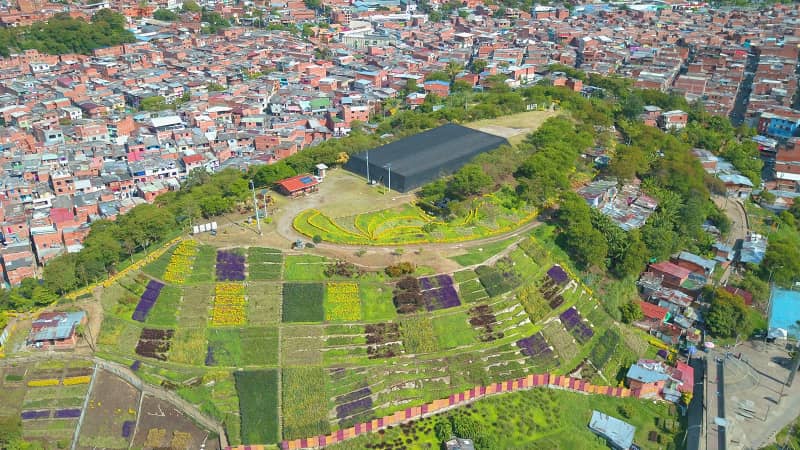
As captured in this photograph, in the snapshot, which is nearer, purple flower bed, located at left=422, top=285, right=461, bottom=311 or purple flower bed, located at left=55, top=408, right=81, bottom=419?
purple flower bed, located at left=55, top=408, right=81, bottom=419

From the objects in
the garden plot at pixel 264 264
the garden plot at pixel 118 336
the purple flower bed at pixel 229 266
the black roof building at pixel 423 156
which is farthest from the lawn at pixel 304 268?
the black roof building at pixel 423 156

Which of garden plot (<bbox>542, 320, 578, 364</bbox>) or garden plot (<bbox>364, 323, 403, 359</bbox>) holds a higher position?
garden plot (<bbox>364, 323, 403, 359</bbox>)

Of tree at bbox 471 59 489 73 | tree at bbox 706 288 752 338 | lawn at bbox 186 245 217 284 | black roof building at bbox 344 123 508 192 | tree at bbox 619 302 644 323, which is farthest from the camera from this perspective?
tree at bbox 471 59 489 73

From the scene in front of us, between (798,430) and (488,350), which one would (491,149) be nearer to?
(488,350)

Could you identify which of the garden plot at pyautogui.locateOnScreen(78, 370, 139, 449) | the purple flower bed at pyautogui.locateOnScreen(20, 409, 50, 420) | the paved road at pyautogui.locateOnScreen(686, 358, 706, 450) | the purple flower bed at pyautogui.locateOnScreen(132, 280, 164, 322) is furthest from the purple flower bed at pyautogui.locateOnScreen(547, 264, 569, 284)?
the purple flower bed at pyautogui.locateOnScreen(20, 409, 50, 420)

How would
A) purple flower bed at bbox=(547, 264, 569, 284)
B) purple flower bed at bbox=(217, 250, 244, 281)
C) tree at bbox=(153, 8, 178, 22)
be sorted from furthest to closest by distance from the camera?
tree at bbox=(153, 8, 178, 22)
purple flower bed at bbox=(547, 264, 569, 284)
purple flower bed at bbox=(217, 250, 244, 281)

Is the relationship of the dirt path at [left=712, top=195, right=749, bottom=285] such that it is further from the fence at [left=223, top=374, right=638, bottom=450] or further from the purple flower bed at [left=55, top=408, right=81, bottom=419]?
the purple flower bed at [left=55, top=408, right=81, bottom=419]

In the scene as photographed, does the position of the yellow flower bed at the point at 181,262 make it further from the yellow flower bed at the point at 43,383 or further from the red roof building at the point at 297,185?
the red roof building at the point at 297,185

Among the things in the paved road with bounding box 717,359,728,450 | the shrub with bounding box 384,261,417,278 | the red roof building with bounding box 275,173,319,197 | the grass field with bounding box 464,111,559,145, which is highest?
the grass field with bounding box 464,111,559,145
